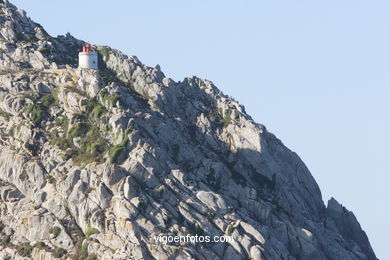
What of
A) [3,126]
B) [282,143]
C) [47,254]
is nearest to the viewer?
[47,254]

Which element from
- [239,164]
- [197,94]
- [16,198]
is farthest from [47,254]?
[197,94]

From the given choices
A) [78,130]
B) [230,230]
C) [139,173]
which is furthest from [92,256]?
[78,130]

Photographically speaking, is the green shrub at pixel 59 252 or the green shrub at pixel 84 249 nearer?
the green shrub at pixel 84 249

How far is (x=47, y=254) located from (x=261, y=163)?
1711 inches

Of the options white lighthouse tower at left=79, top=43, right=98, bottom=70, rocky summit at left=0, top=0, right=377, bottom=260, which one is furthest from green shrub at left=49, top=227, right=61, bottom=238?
white lighthouse tower at left=79, top=43, right=98, bottom=70

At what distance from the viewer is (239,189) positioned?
159 meters

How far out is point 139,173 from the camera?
14988 centimetres

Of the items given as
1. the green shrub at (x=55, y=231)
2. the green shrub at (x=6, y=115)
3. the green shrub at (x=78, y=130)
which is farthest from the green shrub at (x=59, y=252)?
the green shrub at (x=6, y=115)

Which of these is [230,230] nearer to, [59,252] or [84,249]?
[84,249]

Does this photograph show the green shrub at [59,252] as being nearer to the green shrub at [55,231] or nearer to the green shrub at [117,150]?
the green shrub at [55,231]

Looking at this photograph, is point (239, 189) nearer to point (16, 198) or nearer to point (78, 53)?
point (16, 198)

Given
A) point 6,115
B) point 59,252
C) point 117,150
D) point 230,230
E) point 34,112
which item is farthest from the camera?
point 6,115

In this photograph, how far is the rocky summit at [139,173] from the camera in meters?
144

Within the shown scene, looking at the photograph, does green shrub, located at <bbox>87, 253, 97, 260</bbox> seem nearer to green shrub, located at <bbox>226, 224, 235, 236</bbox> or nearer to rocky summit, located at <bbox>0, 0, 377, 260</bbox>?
rocky summit, located at <bbox>0, 0, 377, 260</bbox>
